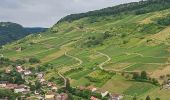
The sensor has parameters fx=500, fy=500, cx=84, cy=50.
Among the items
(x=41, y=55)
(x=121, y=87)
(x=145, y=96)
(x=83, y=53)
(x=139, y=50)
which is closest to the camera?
(x=145, y=96)

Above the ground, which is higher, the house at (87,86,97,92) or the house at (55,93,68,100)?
the house at (55,93,68,100)

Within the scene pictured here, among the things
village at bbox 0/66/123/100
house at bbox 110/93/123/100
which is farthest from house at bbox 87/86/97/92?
house at bbox 110/93/123/100

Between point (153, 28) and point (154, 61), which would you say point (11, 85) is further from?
point (153, 28)

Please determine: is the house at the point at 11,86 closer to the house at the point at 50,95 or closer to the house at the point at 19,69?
the house at the point at 50,95

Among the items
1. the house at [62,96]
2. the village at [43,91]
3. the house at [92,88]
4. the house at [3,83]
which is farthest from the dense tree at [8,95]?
the house at [92,88]

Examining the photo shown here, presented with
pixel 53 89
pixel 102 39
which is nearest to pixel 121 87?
pixel 53 89

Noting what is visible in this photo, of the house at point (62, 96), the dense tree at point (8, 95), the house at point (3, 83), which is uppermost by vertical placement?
the dense tree at point (8, 95)

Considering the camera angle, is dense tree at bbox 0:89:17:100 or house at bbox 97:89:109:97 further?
house at bbox 97:89:109:97

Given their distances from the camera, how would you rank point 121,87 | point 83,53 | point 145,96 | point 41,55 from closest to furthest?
1. point 145,96
2. point 121,87
3. point 83,53
4. point 41,55

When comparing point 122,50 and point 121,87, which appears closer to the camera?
point 121,87

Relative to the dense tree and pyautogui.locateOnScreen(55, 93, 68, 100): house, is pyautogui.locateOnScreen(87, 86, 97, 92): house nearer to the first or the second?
pyautogui.locateOnScreen(55, 93, 68, 100): house

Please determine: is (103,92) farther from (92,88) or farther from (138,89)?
(138,89)
